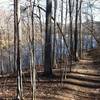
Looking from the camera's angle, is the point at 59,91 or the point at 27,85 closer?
the point at 59,91

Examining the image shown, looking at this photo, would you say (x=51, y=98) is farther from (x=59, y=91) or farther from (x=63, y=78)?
(x=63, y=78)

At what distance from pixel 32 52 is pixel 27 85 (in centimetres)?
494

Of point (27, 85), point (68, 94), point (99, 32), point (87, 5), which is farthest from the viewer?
point (99, 32)

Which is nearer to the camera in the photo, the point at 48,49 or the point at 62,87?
the point at 62,87

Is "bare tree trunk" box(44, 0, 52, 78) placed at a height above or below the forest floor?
above

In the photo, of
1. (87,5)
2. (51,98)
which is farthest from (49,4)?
(87,5)

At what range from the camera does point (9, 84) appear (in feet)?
55.1

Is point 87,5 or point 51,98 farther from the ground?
point 87,5

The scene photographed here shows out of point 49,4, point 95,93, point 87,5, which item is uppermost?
point 87,5

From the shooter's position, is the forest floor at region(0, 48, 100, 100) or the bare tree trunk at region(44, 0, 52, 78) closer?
the forest floor at region(0, 48, 100, 100)

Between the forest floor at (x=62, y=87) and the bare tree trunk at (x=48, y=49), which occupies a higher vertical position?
the bare tree trunk at (x=48, y=49)

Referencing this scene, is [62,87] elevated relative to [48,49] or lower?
lower

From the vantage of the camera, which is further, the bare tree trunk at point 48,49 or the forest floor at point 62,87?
the bare tree trunk at point 48,49

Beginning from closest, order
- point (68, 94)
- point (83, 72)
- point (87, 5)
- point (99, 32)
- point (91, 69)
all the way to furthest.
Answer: point (68, 94) < point (83, 72) < point (91, 69) < point (87, 5) < point (99, 32)
